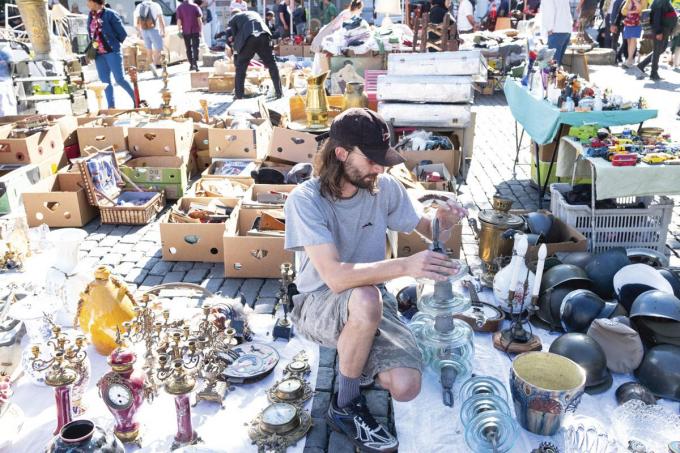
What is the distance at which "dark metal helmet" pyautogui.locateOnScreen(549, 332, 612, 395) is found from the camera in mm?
2930

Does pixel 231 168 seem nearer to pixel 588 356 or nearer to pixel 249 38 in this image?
pixel 588 356

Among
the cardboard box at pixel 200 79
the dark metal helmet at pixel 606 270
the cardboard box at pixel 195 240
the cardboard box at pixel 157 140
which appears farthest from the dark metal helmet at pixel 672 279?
the cardboard box at pixel 200 79

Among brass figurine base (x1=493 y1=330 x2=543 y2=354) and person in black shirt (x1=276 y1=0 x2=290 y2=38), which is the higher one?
person in black shirt (x1=276 y1=0 x2=290 y2=38)

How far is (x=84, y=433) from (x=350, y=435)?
3.83 feet

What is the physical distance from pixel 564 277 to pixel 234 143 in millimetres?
3930

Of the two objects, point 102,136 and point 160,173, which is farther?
point 102,136

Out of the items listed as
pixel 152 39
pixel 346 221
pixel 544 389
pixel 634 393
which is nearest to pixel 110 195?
pixel 346 221

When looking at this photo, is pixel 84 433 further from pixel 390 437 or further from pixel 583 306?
pixel 583 306

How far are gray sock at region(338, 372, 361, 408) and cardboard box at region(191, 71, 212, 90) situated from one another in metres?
11.0

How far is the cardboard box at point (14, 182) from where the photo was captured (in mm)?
5570

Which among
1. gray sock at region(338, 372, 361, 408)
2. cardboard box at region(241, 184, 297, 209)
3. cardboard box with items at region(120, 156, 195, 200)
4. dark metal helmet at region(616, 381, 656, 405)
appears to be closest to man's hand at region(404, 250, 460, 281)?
gray sock at region(338, 372, 361, 408)

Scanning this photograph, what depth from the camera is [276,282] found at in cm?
444

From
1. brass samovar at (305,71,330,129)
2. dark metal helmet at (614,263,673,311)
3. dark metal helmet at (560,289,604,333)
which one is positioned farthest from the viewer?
brass samovar at (305,71,330,129)

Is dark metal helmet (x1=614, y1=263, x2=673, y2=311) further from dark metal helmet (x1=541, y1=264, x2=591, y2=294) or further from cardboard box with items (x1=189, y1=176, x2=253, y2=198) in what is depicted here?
cardboard box with items (x1=189, y1=176, x2=253, y2=198)
